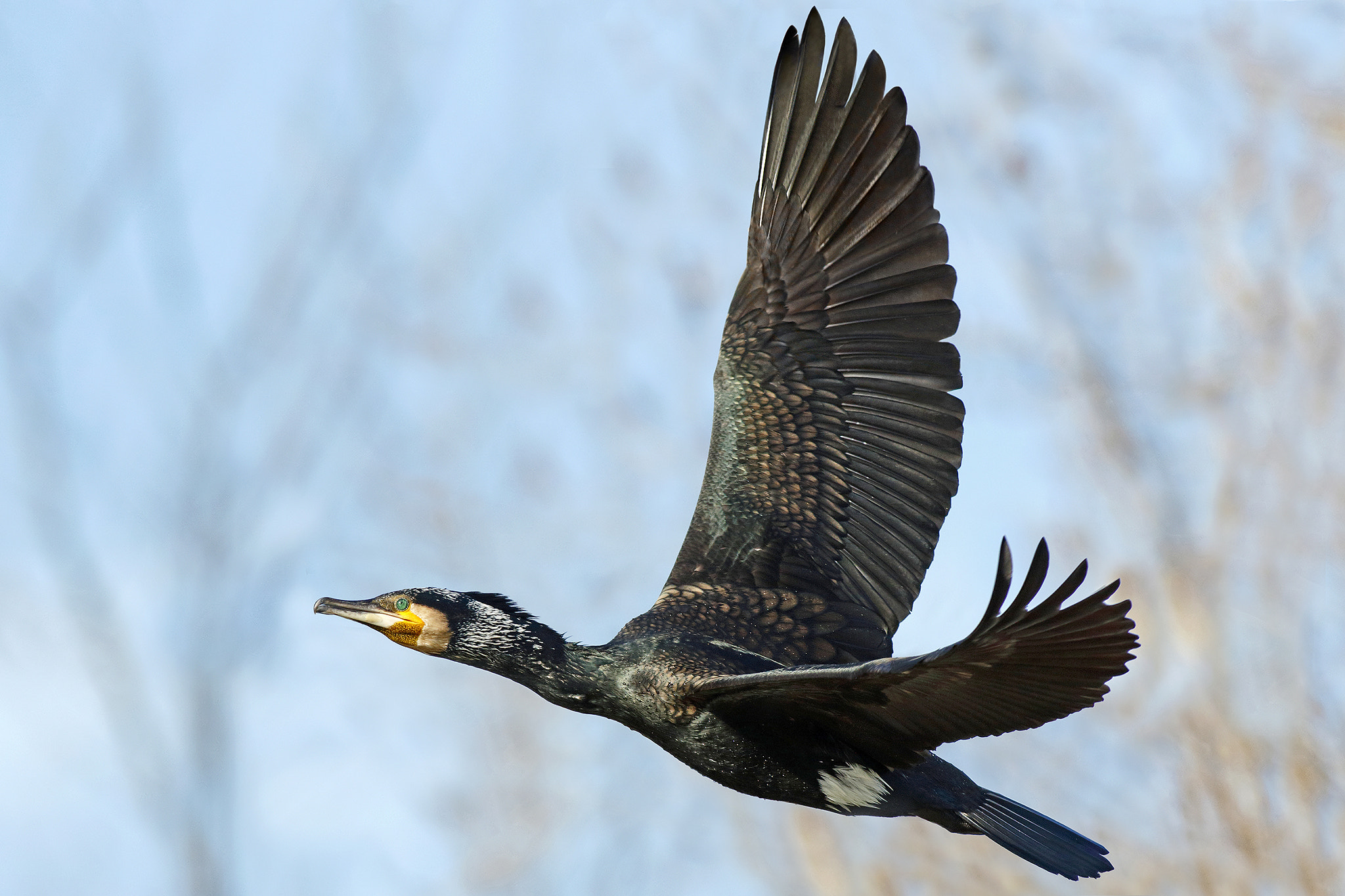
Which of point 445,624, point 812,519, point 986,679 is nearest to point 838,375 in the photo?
point 812,519

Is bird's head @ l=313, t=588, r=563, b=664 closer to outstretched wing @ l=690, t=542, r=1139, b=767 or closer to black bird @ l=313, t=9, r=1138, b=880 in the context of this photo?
black bird @ l=313, t=9, r=1138, b=880

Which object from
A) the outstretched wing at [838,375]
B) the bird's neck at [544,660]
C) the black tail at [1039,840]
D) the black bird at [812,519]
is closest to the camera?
the black tail at [1039,840]

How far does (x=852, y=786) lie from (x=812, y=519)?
1.18 metres

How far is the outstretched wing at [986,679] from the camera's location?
2.92m

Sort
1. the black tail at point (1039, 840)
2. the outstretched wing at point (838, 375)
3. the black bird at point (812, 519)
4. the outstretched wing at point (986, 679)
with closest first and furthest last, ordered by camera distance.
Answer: the outstretched wing at point (986, 679), the black tail at point (1039, 840), the black bird at point (812, 519), the outstretched wing at point (838, 375)

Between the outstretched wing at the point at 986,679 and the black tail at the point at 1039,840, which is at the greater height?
the outstretched wing at the point at 986,679

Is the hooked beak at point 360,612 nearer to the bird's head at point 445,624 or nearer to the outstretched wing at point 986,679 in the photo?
the bird's head at point 445,624

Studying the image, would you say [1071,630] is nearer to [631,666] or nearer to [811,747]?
[811,747]

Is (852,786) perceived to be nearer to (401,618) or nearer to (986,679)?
(986,679)

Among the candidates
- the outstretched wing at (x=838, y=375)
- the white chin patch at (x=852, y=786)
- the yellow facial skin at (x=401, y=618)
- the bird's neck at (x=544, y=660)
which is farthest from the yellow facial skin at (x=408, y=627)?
the white chin patch at (x=852, y=786)

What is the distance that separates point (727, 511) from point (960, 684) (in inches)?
71.2

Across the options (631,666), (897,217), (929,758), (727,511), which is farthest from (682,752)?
(897,217)

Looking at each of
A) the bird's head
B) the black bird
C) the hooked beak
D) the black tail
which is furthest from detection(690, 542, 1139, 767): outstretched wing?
the hooked beak

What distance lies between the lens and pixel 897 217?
485 cm
